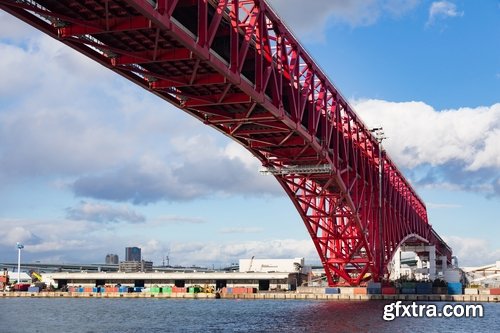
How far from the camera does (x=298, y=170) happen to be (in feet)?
248

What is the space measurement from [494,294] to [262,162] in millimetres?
51284

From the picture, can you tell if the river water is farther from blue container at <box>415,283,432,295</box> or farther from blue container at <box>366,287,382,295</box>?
blue container at <box>415,283,432,295</box>

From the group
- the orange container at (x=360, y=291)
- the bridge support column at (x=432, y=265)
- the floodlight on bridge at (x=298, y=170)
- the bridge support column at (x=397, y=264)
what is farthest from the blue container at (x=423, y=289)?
the floodlight on bridge at (x=298, y=170)

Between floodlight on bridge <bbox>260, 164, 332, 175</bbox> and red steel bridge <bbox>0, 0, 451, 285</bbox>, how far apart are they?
12 centimetres

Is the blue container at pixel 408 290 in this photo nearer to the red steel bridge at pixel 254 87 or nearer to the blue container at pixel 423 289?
the blue container at pixel 423 289

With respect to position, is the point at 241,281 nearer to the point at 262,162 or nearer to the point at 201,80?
the point at 262,162

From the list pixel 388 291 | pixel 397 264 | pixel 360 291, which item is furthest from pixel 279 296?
pixel 397 264

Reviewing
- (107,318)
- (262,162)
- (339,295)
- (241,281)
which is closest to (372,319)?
(262,162)

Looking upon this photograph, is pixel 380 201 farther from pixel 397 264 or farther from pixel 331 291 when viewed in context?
pixel 397 264

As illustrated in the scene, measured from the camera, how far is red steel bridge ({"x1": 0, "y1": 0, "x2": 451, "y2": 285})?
127 ft

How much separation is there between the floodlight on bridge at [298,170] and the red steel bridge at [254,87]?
123 millimetres

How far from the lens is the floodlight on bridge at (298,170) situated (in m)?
73.9

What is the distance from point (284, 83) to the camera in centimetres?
5975

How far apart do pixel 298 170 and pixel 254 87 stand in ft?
86.3
